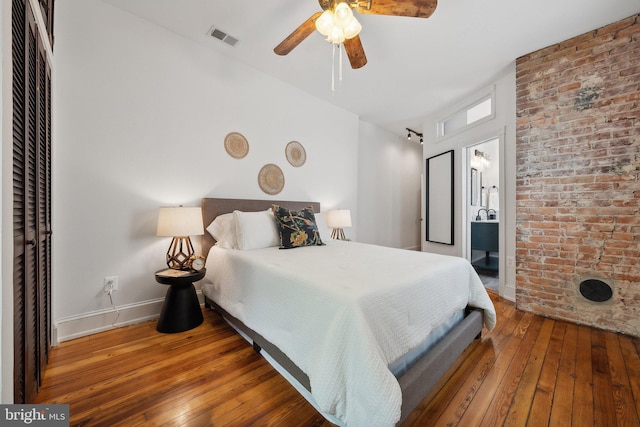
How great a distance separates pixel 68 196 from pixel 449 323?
3.05 m

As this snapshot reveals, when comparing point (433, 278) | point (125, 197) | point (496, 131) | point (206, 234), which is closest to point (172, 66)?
point (125, 197)

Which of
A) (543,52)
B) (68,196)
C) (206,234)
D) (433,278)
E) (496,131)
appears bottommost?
(433,278)

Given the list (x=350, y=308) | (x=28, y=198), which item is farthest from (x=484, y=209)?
(x=28, y=198)

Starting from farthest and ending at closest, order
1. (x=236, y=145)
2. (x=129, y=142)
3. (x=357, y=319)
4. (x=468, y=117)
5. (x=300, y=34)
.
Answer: (x=468, y=117) < (x=236, y=145) < (x=129, y=142) < (x=300, y=34) < (x=357, y=319)

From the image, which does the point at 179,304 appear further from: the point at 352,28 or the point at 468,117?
the point at 468,117

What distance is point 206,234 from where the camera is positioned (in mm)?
2586

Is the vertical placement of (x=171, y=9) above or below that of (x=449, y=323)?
above

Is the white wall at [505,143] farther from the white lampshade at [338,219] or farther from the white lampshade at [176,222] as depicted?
the white lampshade at [176,222]

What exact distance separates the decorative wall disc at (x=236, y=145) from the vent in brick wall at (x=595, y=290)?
366 centimetres

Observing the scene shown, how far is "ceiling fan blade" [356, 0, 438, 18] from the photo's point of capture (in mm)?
1534

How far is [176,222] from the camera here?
2.13m

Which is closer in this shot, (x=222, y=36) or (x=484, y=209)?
(x=222, y=36)

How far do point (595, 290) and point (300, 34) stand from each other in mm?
3343

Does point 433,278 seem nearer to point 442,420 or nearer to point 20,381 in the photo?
point 442,420
